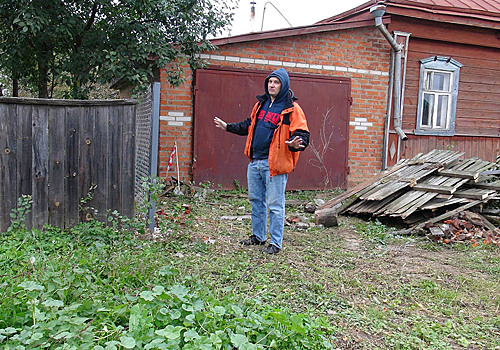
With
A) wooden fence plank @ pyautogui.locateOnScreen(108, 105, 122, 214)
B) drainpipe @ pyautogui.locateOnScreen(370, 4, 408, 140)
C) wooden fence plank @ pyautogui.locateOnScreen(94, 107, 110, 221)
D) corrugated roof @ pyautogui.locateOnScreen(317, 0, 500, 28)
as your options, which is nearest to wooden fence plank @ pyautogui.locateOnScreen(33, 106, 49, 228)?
wooden fence plank @ pyautogui.locateOnScreen(94, 107, 110, 221)

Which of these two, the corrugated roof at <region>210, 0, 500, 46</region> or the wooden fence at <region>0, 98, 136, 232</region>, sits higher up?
the corrugated roof at <region>210, 0, 500, 46</region>

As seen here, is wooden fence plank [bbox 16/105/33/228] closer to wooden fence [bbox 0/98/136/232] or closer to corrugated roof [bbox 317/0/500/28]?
wooden fence [bbox 0/98/136/232]

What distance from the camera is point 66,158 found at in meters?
4.70

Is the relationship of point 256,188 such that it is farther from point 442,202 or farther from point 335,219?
point 442,202

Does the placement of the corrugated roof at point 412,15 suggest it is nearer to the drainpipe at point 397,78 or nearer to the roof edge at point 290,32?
the roof edge at point 290,32

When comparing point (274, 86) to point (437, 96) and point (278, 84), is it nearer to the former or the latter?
point (278, 84)

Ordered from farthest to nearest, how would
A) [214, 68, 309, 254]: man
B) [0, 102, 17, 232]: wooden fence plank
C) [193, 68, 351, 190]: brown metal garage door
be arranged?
[193, 68, 351, 190]: brown metal garage door → [214, 68, 309, 254]: man → [0, 102, 17, 232]: wooden fence plank

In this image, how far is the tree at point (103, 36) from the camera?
650cm

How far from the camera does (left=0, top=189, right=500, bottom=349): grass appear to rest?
8.44ft

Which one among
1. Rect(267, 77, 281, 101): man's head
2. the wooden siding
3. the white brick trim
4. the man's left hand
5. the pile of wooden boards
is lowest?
the pile of wooden boards

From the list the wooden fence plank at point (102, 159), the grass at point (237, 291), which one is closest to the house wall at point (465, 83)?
the grass at point (237, 291)

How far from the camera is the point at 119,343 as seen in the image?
7.58 feet

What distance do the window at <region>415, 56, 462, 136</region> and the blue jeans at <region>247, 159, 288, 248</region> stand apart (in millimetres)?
6610

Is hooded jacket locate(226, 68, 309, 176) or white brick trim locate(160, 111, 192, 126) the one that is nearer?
hooded jacket locate(226, 68, 309, 176)
